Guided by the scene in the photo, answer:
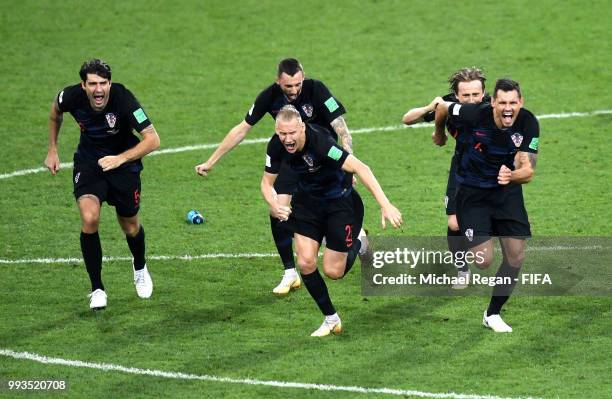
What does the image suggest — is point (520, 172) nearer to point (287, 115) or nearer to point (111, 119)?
point (287, 115)

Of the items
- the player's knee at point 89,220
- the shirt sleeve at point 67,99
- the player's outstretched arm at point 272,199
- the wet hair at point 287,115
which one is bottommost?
the player's knee at point 89,220

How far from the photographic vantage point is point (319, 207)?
41.2 ft

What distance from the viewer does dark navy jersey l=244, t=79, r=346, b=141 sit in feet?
45.0

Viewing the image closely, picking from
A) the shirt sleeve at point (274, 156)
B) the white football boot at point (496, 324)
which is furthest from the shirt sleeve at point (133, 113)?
the white football boot at point (496, 324)

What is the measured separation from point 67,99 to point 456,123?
13.0 feet

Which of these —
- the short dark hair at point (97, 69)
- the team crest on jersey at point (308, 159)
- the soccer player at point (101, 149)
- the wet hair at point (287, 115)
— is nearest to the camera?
the wet hair at point (287, 115)

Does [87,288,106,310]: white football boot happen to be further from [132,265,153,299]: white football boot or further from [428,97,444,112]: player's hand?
[428,97,444,112]: player's hand

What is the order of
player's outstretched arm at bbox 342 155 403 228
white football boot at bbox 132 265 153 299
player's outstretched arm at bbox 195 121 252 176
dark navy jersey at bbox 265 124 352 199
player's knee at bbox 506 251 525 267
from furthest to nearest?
1. white football boot at bbox 132 265 153 299
2. player's outstretched arm at bbox 195 121 252 176
3. player's knee at bbox 506 251 525 267
4. dark navy jersey at bbox 265 124 352 199
5. player's outstretched arm at bbox 342 155 403 228

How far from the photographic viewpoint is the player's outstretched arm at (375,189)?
11.5 m

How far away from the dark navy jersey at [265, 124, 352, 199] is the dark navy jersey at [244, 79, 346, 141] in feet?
3.60

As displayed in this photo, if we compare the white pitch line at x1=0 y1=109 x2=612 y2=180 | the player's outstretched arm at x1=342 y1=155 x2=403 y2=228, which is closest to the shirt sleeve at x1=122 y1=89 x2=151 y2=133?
the player's outstretched arm at x1=342 y1=155 x2=403 y2=228

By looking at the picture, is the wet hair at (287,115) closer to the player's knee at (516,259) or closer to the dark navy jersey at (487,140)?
the dark navy jersey at (487,140)

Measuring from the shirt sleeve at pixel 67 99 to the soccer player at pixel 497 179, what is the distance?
150 inches

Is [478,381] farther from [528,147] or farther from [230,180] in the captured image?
[230,180]
